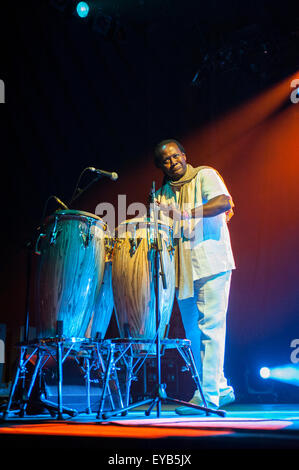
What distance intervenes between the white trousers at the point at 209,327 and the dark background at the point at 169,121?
1.40 meters

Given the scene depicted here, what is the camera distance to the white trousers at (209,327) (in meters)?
2.89

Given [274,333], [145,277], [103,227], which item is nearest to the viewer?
[145,277]

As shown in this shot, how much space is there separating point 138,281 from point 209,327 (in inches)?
25.9

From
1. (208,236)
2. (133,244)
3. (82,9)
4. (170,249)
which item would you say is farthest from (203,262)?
(82,9)

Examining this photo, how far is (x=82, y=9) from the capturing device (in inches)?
192

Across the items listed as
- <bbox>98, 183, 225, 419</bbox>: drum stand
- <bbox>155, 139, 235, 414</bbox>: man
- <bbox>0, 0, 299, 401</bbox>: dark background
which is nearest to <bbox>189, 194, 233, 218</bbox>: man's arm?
<bbox>155, 139, 235, 414</bbox>: man

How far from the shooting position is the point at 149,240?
277 cm

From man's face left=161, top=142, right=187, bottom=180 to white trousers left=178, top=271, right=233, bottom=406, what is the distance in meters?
0.86

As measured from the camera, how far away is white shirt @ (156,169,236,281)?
10.2ft

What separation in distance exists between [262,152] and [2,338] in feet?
11.3

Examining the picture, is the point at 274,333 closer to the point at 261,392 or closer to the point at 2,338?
the point at 261,392

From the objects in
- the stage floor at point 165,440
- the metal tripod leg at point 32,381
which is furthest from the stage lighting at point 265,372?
the stage floor at point 165,440

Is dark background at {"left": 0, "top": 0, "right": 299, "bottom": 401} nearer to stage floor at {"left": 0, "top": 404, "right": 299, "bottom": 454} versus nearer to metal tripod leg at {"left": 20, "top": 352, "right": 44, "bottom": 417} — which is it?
metal tripod leg at {"left": 20, "top": 352, "right": 44, "bottom": 417}
